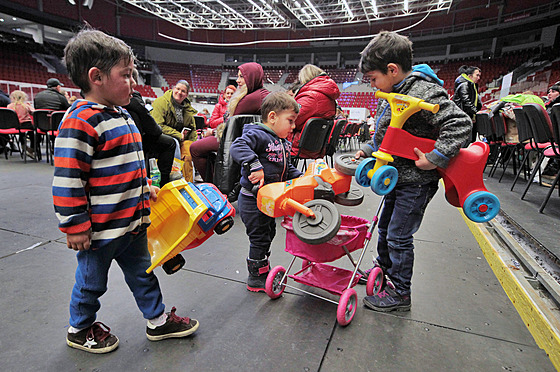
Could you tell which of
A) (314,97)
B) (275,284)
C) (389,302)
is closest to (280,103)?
(275,284)

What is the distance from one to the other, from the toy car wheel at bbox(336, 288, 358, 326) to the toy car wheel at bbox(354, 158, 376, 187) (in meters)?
0.56

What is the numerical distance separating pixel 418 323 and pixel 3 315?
2.06 m

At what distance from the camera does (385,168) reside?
146 cm

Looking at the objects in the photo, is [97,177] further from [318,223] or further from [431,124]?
[431,124]

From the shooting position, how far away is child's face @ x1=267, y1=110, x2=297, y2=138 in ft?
6.18

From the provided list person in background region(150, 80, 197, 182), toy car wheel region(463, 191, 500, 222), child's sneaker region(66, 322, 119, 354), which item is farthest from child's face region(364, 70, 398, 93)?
person in background region(150, 80, 197, 182)

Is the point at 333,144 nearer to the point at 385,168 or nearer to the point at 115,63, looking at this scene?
the point at 385,168

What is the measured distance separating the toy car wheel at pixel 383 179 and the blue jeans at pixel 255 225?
721mm

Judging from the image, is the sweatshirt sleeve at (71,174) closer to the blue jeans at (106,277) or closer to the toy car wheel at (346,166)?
the blue jeans at (106,277)

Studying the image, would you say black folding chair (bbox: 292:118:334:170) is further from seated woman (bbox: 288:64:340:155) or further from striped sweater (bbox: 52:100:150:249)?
striped sweater (bbox: 52:100:150:249)

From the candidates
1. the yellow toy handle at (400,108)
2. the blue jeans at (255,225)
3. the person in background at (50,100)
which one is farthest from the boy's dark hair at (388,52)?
the person in background at (50,100)

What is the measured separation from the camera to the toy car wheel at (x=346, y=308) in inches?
60.4

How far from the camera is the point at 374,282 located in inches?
72.0

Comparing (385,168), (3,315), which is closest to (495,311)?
(385,168)
